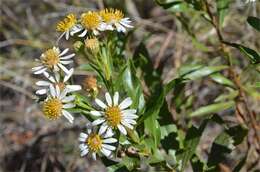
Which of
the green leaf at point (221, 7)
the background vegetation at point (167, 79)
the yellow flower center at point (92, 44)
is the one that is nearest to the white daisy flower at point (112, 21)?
the yellow flower center at point (92, 44)

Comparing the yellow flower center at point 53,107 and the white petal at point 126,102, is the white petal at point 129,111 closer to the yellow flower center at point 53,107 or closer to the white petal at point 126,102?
the white petal at point 126,102

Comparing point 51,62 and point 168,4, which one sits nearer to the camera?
point 51,62

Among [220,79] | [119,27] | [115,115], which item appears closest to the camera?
[115,115]

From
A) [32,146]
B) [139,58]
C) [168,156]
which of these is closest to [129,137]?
[168,156]

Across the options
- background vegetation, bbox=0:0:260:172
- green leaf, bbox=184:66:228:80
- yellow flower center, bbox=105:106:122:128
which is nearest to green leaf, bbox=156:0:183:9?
background vegetation, bbox=0:0:260:172

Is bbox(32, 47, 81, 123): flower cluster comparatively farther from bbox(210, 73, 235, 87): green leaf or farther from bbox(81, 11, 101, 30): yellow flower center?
bbox(210, 73, 235, 87): green leaf

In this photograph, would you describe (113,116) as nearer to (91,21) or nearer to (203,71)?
(91,21)

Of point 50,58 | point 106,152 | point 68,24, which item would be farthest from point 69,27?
point 106,152

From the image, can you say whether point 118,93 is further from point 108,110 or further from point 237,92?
point 237,92
